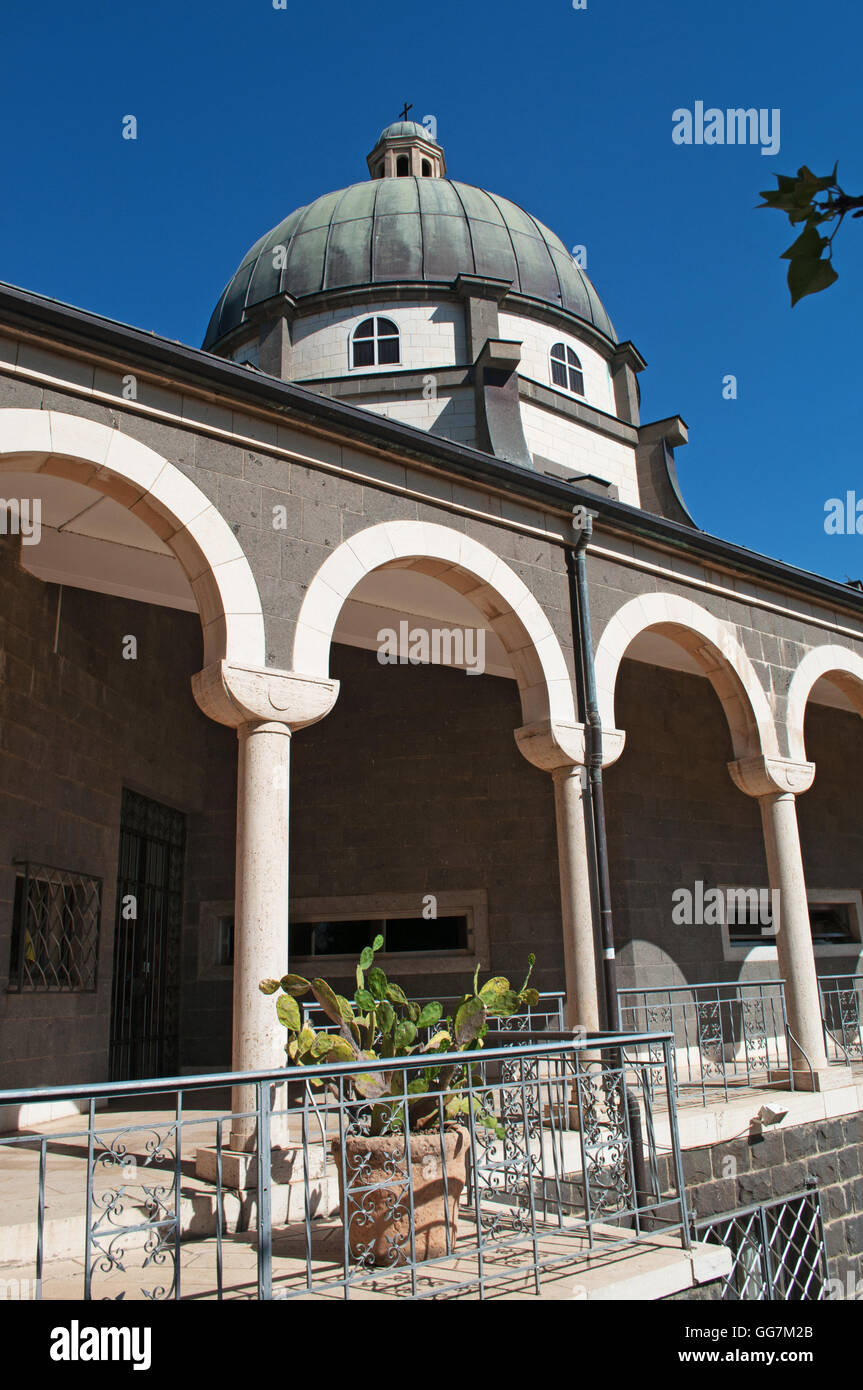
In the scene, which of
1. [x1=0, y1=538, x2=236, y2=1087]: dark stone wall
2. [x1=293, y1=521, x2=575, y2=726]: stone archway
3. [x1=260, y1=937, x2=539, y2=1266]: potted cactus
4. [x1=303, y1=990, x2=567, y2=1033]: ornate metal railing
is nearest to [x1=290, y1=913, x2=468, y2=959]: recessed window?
[x1=303, y1=990, x2=567, y2=1033]: ornate metal railing

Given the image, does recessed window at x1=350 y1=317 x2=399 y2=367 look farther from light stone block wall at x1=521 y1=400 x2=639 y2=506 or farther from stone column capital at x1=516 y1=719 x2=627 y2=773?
stone column capital at x1=516 y1=719 x2=627 y2=773

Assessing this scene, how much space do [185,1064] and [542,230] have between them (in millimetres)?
15397

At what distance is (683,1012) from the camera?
10719mm

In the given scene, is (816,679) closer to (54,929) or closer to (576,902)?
(576,902)

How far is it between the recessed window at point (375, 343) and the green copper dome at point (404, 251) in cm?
65

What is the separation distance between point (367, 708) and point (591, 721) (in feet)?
13.6

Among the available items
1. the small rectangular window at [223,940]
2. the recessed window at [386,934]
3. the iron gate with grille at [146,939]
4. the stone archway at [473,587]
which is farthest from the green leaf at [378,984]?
the small rectangular window at [223,940]

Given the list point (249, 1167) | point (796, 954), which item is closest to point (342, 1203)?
point (249, 1167)

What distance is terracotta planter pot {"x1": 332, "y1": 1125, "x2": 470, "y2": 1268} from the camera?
444cm

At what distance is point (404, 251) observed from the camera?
668 inches

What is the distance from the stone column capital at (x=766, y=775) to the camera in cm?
941

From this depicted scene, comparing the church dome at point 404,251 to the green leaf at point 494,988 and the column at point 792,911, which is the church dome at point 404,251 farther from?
the green leaf at point 494,988

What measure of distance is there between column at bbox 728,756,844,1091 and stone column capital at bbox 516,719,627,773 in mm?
→ 2062
